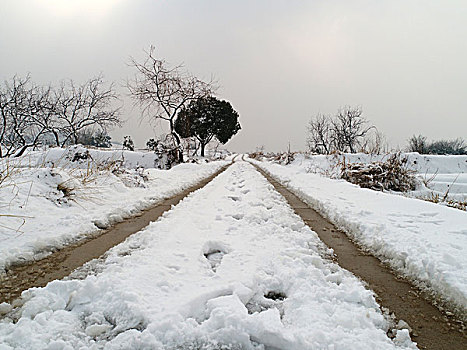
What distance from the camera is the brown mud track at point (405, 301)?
127 cm

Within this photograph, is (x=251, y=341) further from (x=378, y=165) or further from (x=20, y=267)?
(x=378, y=165)

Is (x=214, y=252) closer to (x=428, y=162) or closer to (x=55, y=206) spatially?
(x=55, y=206)

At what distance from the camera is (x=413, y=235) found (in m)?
2.40

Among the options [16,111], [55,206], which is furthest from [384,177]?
[16,111]

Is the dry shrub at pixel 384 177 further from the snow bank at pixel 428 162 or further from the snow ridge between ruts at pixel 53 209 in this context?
the snow ridge between ruts at pixel 53 209

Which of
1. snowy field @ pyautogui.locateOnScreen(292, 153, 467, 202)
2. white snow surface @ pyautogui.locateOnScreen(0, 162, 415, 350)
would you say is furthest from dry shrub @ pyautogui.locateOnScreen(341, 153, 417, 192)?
white snow surface @ pyautogui.locateOnScreen(0, 162, 415, 350)

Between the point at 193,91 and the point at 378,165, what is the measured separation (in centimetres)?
991

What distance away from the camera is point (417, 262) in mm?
1953

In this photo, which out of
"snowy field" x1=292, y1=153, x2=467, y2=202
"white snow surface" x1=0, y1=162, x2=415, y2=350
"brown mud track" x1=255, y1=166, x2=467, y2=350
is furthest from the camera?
"snowy field" x1=292, y1=153, x2=467, y2=202

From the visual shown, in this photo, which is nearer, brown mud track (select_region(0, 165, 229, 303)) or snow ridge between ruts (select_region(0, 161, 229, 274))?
brown mud track (select_region(0, 165, 229, 303))

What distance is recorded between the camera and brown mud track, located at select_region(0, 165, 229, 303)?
1.66 metres

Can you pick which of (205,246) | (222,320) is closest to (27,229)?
(205,246)

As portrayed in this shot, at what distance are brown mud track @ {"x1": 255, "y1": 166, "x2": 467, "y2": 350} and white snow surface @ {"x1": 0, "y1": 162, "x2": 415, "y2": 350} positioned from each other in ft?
0.42

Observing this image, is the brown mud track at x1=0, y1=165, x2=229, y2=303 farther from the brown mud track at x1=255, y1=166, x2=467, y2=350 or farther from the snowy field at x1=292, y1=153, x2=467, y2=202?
the snowy field at x1=292, y1=153, x2=467, y2=202
